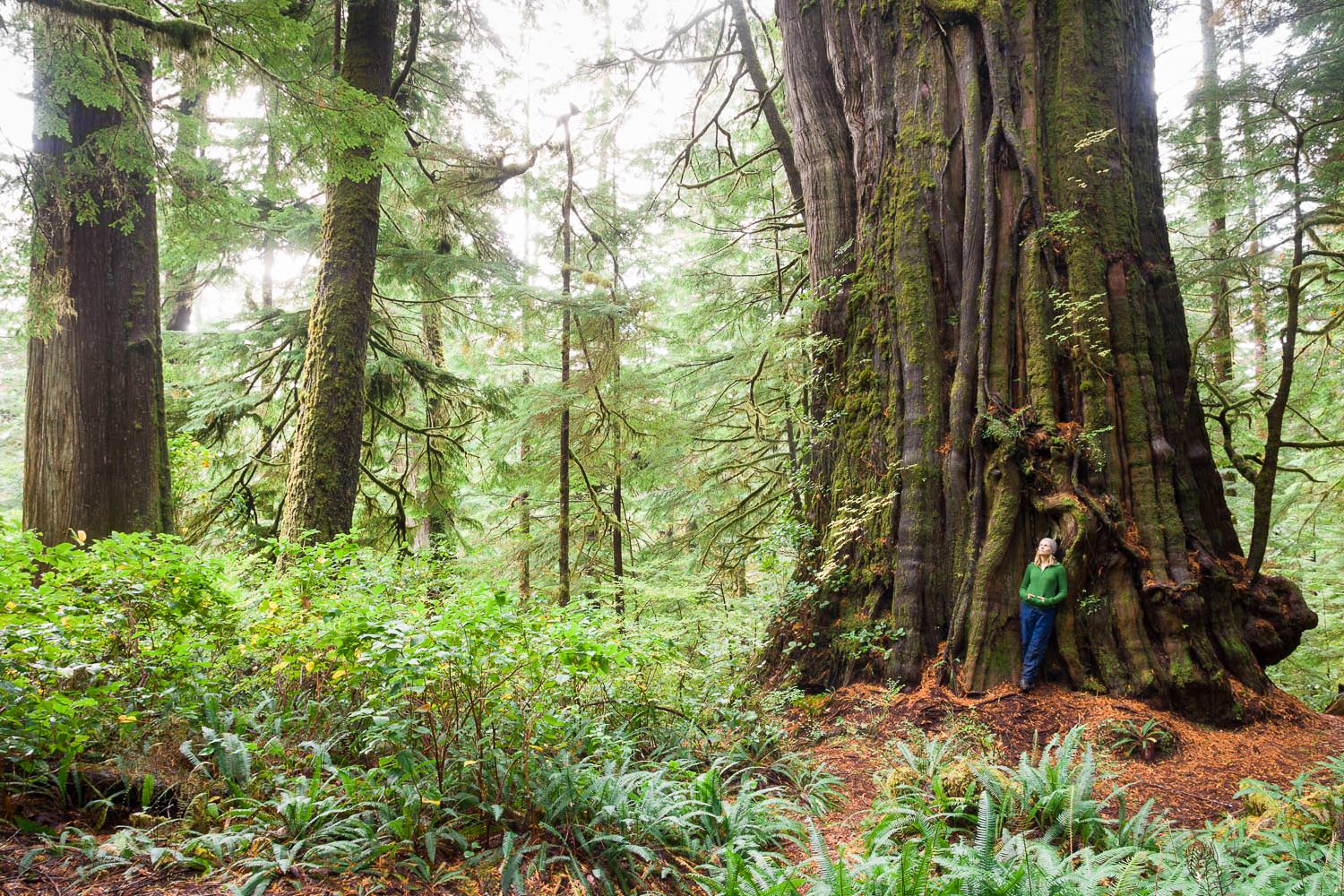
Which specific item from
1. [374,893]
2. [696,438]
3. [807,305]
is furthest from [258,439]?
[374,893]

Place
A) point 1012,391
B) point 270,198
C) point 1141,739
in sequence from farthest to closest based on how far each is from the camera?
1. point 270,198
2. point 1012,391
3. point 1141,739

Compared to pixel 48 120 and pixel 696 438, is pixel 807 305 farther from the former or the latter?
pixel 48 120

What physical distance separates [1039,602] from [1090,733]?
0.88 meters

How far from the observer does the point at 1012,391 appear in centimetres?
545

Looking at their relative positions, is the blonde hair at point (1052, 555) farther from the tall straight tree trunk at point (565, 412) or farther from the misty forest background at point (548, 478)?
the tall straight tree trunk at point (565, 412)

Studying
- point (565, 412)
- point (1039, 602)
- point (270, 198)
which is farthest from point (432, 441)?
point (1039, 602)

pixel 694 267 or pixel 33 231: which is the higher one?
pixel 694 267

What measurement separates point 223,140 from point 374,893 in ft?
30.3

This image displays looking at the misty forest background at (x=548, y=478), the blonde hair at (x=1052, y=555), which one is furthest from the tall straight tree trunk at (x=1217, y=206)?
the blonde hair at (x=1052, y=555)

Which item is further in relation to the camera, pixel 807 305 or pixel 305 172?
pixel 305 172

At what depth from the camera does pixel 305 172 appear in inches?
289

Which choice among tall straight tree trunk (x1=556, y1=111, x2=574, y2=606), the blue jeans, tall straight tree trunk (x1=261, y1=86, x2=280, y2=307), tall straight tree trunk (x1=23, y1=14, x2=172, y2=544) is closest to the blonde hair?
the blue jeans

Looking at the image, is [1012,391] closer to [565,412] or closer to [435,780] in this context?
[435,780]

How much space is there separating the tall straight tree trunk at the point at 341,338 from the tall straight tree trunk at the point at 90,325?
53.3 inches
